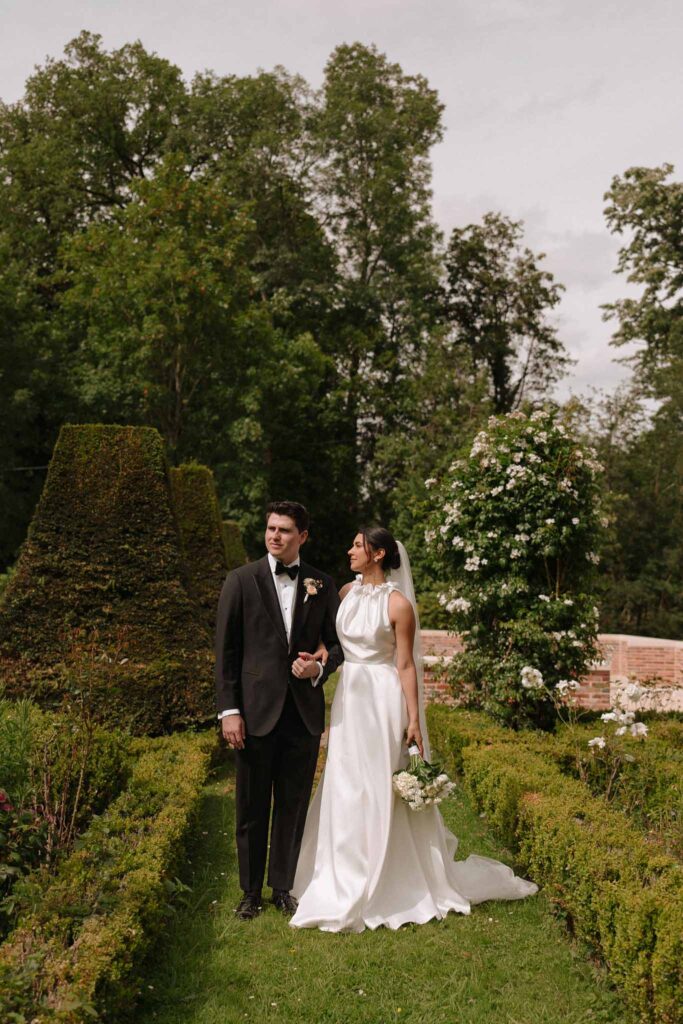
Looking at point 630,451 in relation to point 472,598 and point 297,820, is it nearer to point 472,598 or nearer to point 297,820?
point 472,598

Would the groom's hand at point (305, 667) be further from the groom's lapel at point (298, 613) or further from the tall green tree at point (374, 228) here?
the tall green tree at point (374, 228)

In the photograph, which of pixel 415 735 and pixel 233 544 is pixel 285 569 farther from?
pixel 233 544

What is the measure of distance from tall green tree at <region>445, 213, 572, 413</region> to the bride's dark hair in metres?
25.0

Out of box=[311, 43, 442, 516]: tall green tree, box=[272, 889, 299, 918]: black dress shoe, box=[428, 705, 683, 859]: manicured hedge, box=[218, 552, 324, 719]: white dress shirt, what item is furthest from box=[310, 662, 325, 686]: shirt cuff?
box=[311, 43, 442, 516]: tall green tree

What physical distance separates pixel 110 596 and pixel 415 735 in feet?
14.1

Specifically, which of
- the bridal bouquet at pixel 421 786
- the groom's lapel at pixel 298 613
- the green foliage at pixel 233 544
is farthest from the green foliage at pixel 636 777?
the green foliage at pixel 233 544

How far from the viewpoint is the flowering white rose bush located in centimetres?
916

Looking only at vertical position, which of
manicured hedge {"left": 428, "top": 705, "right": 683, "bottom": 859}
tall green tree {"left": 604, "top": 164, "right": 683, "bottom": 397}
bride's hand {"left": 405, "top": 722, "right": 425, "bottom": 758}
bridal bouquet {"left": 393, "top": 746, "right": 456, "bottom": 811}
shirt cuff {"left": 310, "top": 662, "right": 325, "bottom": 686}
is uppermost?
tall green tree {"left": 604, "top": 164, "right": 683, "bottom": 397}

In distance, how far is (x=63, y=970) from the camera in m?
3.30

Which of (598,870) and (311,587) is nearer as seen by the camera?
(598,870)

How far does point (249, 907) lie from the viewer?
16.1 ft

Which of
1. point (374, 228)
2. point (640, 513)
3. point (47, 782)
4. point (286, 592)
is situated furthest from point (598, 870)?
point (374, 228)

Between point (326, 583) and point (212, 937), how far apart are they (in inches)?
71.9

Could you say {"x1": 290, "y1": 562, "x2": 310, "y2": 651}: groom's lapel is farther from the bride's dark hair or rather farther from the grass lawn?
the grass lawn
